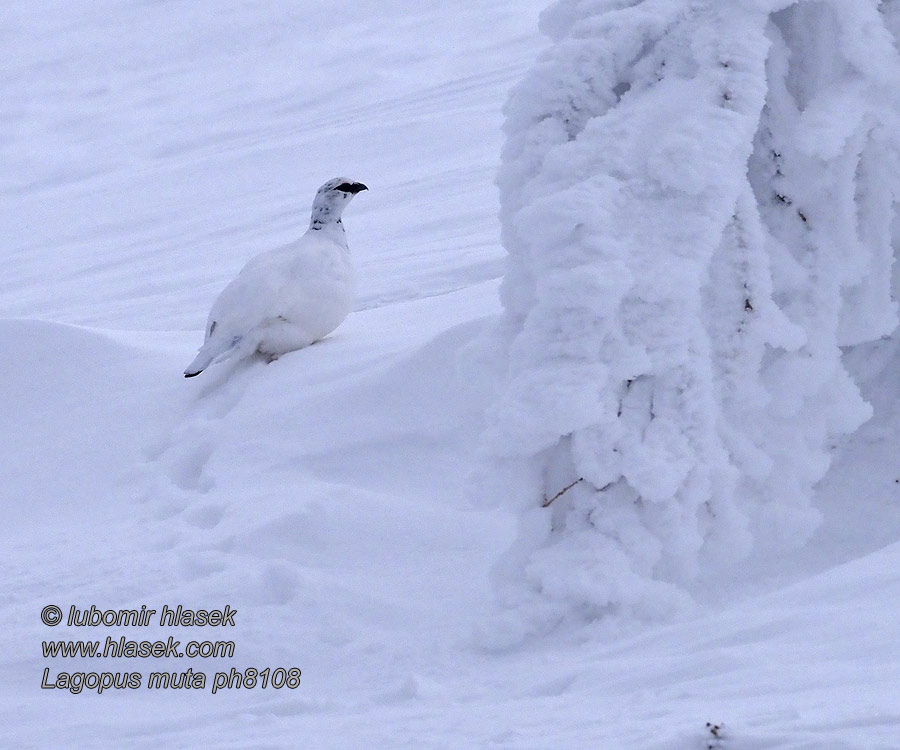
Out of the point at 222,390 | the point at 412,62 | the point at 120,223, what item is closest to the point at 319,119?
the point at 412,62

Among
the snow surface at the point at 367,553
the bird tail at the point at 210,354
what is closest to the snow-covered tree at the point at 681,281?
the snow surface at the point at 367,553

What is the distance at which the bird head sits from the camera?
5.19 meters

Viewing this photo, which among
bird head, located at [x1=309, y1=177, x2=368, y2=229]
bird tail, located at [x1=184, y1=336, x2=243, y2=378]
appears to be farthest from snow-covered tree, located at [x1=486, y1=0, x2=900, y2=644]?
bird head, located at [x1=309, y1=177, x2=368, y2=229]

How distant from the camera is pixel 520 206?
2826mm

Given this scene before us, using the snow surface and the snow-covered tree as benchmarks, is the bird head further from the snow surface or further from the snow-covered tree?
the snow-covered tree

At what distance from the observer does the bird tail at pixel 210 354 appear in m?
4.43

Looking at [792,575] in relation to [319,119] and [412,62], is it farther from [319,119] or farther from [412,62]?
[412,62]

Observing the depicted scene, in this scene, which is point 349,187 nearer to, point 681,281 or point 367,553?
point 367,553

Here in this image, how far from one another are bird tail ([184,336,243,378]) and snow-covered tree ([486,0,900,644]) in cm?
188

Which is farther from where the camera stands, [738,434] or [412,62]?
[412,62]

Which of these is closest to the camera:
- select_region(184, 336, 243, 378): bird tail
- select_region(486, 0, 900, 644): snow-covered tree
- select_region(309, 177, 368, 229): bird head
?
select_region(486, 0, 900, 644): snow-covered tree

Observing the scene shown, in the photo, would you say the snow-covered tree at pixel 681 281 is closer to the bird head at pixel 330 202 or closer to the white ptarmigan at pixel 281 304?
the white ptarmigan at pixel 281 304

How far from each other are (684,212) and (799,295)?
0.36 meters

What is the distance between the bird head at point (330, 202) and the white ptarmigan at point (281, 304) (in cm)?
19
